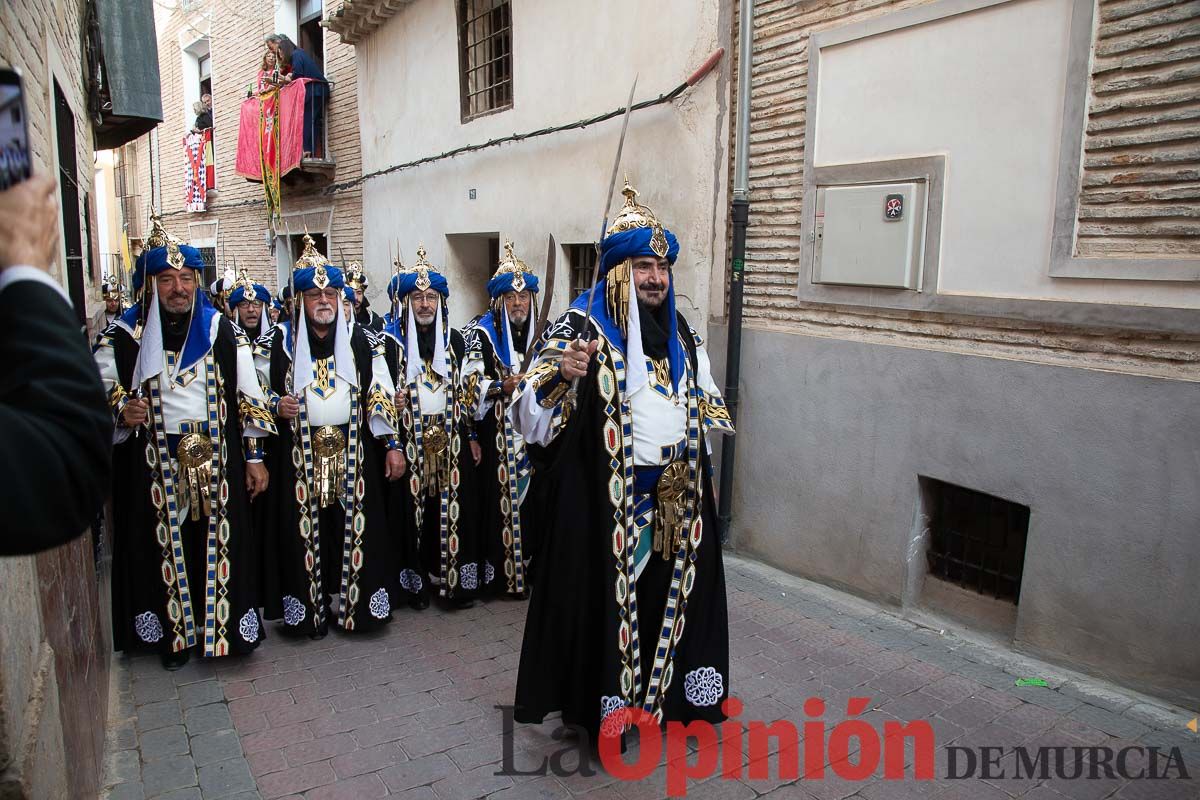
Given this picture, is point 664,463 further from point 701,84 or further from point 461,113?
point 461,113

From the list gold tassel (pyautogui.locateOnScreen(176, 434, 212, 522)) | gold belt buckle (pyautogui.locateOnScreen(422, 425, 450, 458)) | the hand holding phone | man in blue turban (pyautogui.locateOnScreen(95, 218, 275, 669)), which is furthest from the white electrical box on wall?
the hand holding phone

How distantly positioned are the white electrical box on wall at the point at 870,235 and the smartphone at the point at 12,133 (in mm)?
4784

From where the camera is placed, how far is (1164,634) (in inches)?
163

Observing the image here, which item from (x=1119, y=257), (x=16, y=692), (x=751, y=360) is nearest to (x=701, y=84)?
(x=751, y=360)

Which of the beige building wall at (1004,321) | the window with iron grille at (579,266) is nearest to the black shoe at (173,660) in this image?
the beige building wall at (1004,321)

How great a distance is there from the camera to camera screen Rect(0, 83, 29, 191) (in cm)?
120

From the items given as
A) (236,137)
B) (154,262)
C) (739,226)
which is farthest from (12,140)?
(236,137)

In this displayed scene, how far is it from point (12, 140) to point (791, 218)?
17.5 ft

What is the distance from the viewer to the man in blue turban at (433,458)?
18.6 feet

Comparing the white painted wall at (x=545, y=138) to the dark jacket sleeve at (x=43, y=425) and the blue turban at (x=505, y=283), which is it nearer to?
the blue turban at (x=505, y=283)

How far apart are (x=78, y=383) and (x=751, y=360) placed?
5.43 metres

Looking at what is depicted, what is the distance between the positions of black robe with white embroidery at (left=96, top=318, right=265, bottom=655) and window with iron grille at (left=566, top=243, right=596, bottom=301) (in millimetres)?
4375

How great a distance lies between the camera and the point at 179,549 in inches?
185

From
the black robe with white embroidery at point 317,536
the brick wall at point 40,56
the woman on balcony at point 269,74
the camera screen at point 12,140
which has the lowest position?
the black robe with white embroidery at point 317,536
